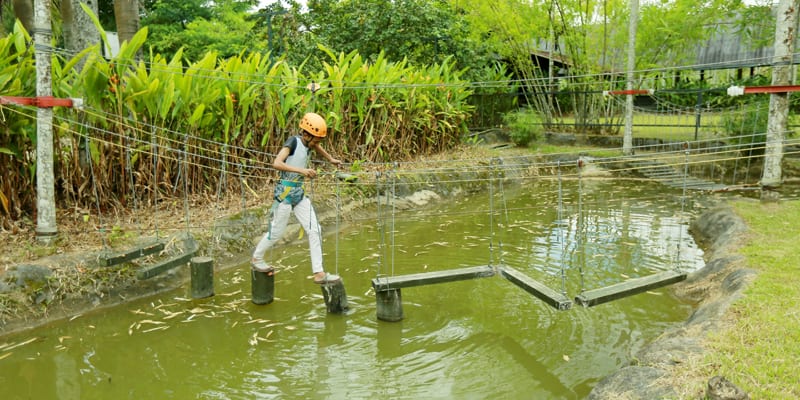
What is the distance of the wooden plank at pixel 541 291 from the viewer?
3938 mm

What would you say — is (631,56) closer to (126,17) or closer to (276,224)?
(126,17)

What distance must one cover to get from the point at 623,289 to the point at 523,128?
9.37 meters

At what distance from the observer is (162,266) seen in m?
4.76

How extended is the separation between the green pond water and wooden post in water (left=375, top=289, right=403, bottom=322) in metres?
0.07

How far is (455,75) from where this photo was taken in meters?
11.7

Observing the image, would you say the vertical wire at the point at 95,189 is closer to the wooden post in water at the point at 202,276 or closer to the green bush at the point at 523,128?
the wooden post in water at the point at 202,276

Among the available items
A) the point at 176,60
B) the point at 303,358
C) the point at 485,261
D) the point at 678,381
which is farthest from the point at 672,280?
the point at 176,60

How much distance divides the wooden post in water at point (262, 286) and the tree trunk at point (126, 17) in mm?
4531

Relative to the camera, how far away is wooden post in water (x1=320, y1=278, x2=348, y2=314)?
4.68m

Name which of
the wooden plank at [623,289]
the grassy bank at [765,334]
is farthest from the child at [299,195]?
the grassy bank at [765,334]

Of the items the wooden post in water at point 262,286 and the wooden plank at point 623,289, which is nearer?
the wooden plank at point 623,289

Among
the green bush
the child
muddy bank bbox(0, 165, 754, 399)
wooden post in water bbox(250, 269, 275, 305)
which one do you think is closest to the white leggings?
the child

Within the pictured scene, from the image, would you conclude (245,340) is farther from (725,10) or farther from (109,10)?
A: (109,10)

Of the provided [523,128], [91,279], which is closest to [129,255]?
[91,279]
